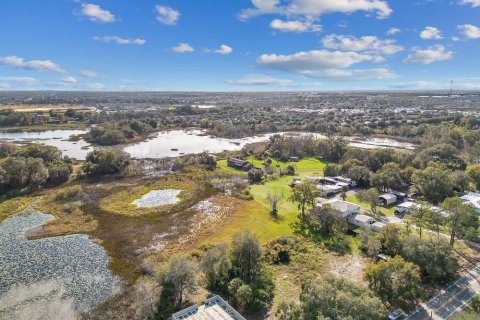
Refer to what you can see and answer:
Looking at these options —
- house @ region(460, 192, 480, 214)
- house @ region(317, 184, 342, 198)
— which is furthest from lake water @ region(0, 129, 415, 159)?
house @ region(317, 184, 342, 198)

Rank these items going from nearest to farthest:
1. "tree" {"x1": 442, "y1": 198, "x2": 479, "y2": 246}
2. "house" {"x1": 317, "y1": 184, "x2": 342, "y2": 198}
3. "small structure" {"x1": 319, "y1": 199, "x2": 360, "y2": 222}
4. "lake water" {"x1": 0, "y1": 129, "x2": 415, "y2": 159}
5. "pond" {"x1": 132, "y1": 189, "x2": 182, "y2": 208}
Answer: "tree" {"x1": 442, "y1": 198, "x2": 479, "y2": 246}
"small structure" {"x1": 319, "y1": 199, "x2": 360, "y2": 222}
"pond" {"x1": 132, "y1": 189, "x2": 182, "y2": 208}
"house" {"x1": 317, "y1": 184, "x2": 342, "y2": 198}
"lake water" {"x1": 0, "y1": 129, "x2": 415, "y2": 159}

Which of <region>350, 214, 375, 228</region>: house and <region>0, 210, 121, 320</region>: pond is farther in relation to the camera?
<region>350, 214, 375, 228</region>: house

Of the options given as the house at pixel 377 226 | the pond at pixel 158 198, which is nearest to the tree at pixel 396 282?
the house at pixel 377 226

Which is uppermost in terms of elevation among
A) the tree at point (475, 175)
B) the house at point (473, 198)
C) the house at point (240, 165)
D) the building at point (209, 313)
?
the tree at point (475, 175)

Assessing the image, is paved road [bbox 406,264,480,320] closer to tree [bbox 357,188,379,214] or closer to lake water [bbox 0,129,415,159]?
tree [bbox 357,188,379,214]

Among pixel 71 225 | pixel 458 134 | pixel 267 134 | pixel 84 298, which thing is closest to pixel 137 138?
pixel 267 134

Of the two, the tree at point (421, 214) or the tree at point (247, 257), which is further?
the tree at point (421, 214)

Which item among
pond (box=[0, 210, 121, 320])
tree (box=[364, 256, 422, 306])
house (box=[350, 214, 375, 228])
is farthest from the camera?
house (box=[350, 214, 375, 228])

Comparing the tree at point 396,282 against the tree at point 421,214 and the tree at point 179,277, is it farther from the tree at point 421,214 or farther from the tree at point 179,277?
the tree at point 179,277

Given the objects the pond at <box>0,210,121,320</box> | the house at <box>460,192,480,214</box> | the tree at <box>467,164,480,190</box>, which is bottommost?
the pond at <box>0,210,121,320</box>
